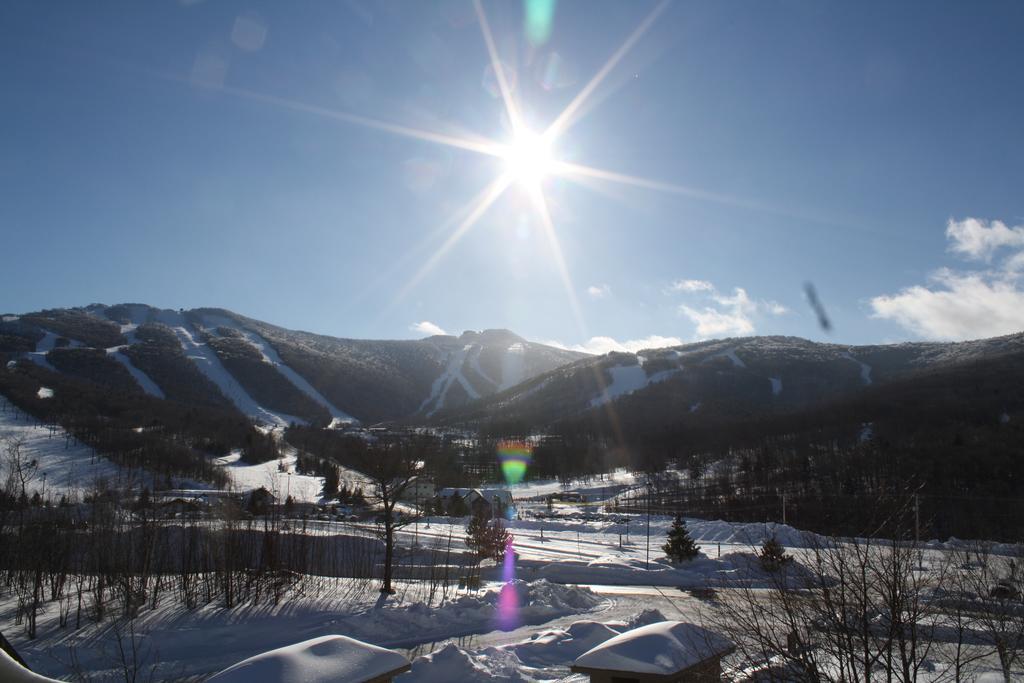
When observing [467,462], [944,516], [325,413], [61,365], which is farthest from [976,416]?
[61,365]

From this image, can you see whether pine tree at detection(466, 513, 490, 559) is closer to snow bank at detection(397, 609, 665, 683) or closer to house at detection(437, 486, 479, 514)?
snow bank at detection(397, 609, 665, 683)

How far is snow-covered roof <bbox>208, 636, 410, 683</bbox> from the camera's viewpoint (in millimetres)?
6637

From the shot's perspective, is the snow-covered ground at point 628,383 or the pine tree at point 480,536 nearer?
the pine tree at point 480,536

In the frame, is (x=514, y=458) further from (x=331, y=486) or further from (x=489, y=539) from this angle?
(x=489, y=539)

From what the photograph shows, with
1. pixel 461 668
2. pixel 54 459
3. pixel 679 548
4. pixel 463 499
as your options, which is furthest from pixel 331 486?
pixel 461 668

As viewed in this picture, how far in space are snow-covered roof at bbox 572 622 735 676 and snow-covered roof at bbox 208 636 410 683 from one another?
2.70 meters

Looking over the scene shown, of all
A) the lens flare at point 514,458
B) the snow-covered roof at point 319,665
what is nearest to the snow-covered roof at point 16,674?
the snow-covered roof at point 319,665

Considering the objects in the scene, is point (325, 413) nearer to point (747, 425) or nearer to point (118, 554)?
point (747, 425)

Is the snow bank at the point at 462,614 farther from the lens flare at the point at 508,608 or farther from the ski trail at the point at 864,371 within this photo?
the ski trail at the point at 864,371

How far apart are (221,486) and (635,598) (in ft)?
189

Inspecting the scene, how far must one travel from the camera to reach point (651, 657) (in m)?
8.29

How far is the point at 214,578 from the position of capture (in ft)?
71.0

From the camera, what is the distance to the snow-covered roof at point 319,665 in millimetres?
6637

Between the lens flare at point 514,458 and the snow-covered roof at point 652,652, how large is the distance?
3657 inches
